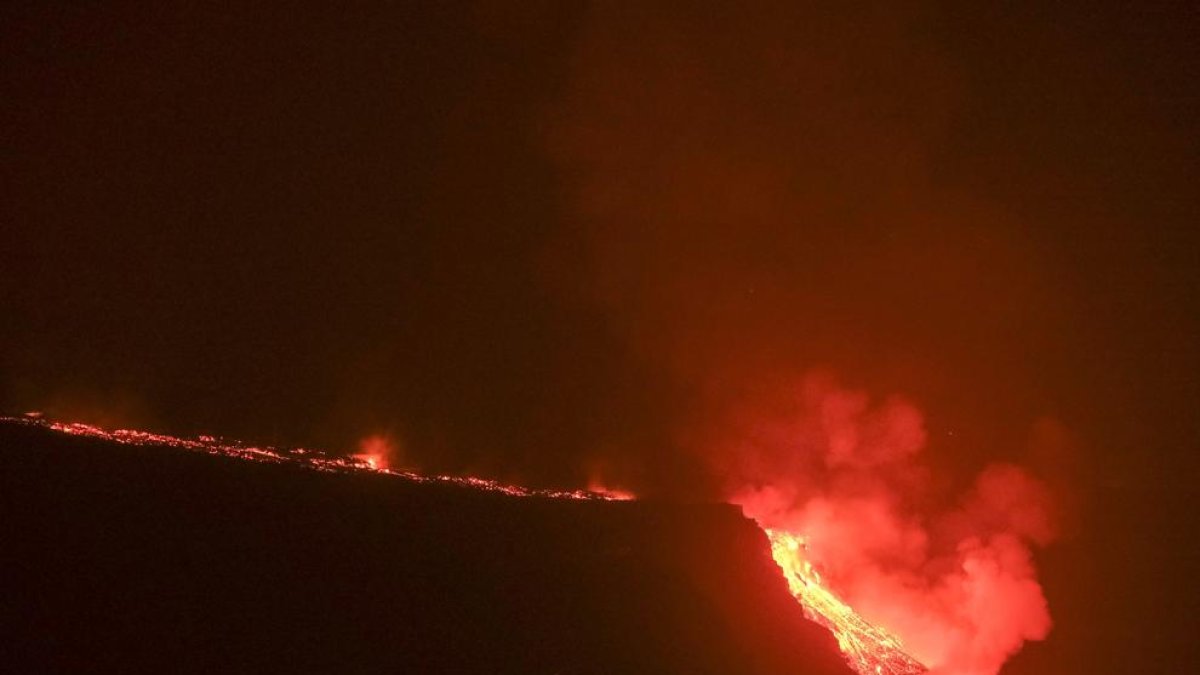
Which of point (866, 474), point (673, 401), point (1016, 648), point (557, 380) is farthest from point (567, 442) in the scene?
point (1016, 648)

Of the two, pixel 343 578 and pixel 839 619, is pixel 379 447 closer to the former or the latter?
pixel 839 619

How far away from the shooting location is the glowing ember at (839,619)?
16.4m

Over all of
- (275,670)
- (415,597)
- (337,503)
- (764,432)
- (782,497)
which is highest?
(764,432)

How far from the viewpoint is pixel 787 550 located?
18.5 metres

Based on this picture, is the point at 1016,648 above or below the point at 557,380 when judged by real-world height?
below

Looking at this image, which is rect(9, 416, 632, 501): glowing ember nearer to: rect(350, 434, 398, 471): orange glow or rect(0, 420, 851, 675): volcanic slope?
rect(0, 420, 851, 675): volcanic slope

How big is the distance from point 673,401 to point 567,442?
4.84 m

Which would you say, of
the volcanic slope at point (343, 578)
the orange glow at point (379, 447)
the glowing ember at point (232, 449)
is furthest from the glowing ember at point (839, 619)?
the orange glow at point (379, 447)

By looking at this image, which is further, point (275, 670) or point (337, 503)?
point (337, 503)

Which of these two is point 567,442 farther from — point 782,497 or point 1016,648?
point 1016,648

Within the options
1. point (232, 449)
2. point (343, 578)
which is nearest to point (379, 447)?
point (232, 449)

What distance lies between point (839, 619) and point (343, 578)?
10825mm

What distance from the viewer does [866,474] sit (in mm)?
29375

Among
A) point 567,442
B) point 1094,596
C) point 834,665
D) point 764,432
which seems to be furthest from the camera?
point 1094,596
